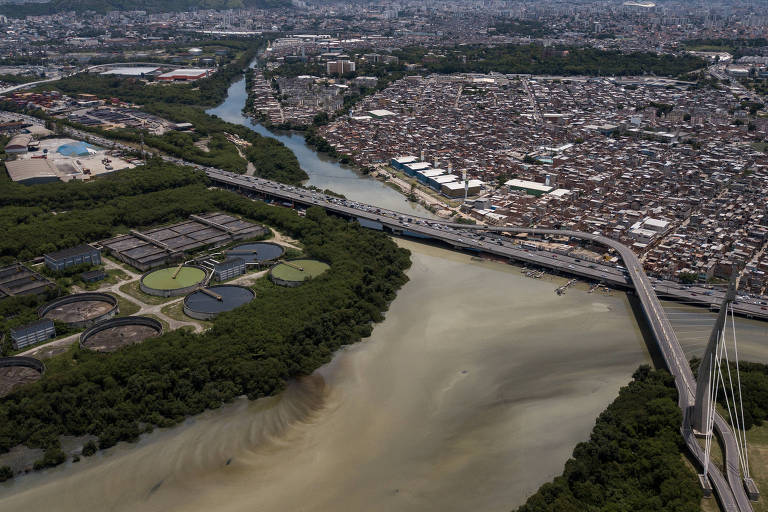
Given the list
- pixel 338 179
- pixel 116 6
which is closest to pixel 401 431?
pixel 338 179

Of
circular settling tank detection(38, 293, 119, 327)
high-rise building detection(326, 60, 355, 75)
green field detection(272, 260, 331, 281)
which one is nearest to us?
circular settling tank detection(38, 293, 119, 327)

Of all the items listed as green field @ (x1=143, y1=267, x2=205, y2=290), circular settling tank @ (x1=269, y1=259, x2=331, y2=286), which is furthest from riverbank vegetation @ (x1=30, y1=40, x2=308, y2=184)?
green field @ (x1=143, y1=267, x2=205, y2=290)

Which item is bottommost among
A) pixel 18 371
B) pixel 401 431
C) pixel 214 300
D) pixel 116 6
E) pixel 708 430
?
pixel 401 431

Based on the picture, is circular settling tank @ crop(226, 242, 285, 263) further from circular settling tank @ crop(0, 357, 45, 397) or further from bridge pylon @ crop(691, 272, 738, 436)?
bridge pylon @ crop(691, 272, 738, 436)

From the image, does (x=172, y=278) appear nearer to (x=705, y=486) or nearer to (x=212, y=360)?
(x=212, y=360)

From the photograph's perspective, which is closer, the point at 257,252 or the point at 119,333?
the point at 119,333

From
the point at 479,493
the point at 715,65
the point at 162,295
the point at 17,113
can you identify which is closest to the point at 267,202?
the point at 162,295
